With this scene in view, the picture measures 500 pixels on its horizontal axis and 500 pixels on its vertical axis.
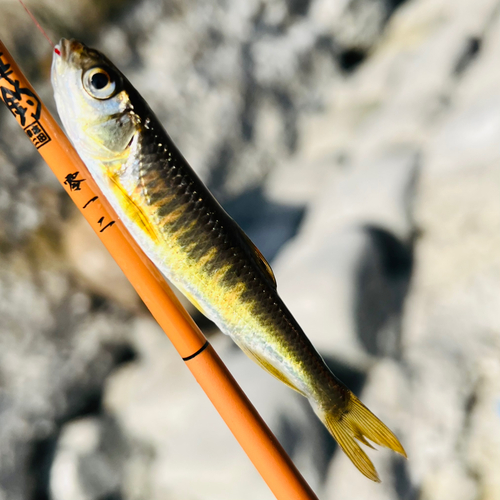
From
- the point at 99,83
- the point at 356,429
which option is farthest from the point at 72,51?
the point at 356,429

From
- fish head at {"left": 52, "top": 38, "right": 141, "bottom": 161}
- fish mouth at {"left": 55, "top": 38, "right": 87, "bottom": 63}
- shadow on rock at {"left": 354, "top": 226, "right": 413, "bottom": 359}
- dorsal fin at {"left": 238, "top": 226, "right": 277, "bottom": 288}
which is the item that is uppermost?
fish mouth at {"left": 55, "top": 38, "right": 87, "bottom": 63}

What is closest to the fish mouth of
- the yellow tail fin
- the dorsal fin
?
the dorsal fin

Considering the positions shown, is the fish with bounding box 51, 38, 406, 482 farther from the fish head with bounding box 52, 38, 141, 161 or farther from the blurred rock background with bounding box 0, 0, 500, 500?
the blurred rock background with bounding box 0, 0, 500, 500

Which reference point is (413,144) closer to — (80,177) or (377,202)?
(377,202)

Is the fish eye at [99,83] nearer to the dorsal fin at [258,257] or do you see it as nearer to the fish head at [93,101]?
the fish head at [93,101]

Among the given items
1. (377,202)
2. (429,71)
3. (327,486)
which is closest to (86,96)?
(327,486)
